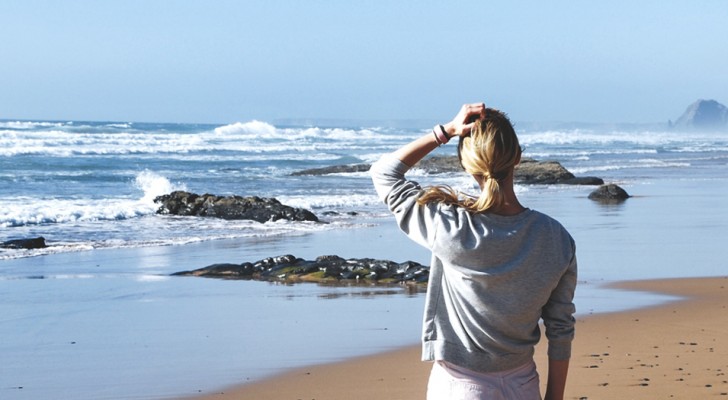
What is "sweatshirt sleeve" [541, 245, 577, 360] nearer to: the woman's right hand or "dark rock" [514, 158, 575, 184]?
the woman's right hand

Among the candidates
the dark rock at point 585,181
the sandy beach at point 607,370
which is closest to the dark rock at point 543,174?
the dark rock at point 585,181

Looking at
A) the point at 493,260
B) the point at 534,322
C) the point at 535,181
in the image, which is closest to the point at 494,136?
the point at 493,260

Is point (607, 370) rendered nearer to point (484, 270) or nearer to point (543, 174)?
point (484, 270)

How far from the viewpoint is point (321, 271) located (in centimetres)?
1186

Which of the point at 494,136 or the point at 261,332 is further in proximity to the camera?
the point at 261,332

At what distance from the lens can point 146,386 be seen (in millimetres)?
6750

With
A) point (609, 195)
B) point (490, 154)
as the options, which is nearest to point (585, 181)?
point (609, 195)

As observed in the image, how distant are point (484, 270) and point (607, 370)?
4.65 meters

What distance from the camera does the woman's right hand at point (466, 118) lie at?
102 inches

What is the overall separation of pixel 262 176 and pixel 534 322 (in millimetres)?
36168

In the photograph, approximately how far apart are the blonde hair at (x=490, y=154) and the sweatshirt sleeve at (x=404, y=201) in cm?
11

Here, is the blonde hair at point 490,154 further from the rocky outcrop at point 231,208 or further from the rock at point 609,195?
the rock at point 609,195

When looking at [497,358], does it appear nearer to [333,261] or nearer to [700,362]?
[700,362]

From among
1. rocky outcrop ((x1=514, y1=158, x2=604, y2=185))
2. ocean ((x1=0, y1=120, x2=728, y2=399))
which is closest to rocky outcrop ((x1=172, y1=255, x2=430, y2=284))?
ocean ((x1=0, y1=120, x2=728, y2=399))
